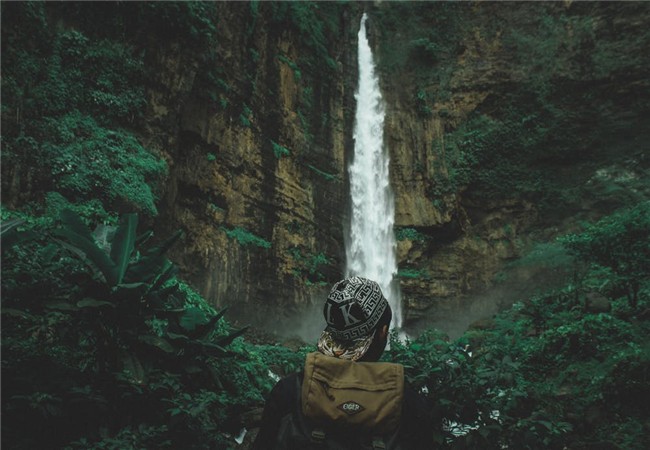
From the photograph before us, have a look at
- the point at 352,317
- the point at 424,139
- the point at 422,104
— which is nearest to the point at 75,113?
the point at 352,317

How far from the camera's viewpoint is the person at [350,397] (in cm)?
159

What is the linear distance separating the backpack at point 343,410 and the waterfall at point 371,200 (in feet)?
45.1

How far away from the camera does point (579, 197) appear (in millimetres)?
16438

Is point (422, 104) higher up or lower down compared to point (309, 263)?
higher up

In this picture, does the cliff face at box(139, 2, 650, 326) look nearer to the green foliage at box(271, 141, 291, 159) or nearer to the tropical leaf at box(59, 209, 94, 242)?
the green foliage at box(271, 141, 291, 159)

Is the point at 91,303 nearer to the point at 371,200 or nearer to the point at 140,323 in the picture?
the point at 140,323

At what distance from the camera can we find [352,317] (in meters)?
1.80

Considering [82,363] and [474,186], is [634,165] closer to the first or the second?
[474,186]

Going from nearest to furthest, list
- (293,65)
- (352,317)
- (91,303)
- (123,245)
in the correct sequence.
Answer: (352,317)
(91,303)
(123,245)
(293,65)

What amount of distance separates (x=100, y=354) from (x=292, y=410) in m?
2.15

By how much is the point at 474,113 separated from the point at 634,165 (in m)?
5.56

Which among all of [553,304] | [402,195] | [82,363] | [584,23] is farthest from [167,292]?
[584,23]

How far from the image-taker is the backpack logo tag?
159 cm

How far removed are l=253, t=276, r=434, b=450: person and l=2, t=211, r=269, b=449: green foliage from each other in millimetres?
1395
